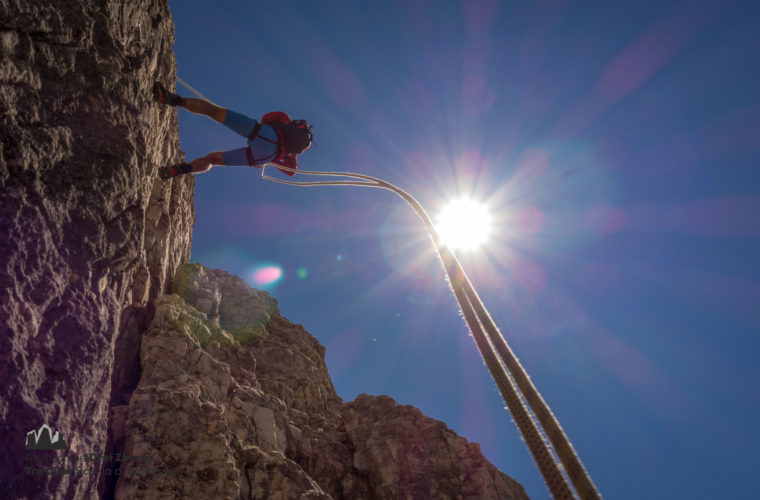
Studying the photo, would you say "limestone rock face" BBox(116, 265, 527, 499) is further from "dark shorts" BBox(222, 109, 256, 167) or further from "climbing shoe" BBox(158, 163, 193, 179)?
"dark shorts" BBox(222, 109, 256, 167)

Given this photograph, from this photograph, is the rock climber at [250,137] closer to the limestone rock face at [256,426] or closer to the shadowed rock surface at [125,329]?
the shadowed rock surface at [125,329]

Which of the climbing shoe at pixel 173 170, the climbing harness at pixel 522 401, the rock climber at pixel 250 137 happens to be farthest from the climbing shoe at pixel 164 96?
the climbing harness at pixel 522 401

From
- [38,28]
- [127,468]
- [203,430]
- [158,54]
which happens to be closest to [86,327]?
[38,28]

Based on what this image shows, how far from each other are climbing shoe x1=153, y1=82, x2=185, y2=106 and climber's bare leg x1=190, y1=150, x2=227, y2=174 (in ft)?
3.17

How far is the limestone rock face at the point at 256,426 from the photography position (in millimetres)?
6902

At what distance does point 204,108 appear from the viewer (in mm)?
6109

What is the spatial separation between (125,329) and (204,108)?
17.4 feet

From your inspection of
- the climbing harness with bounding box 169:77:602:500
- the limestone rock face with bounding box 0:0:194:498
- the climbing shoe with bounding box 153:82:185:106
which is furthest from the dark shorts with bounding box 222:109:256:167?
the climbing harness with bounding box 169:77:602:500

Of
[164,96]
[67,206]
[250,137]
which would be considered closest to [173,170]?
[164,96]

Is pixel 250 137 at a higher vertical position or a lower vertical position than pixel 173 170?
higher

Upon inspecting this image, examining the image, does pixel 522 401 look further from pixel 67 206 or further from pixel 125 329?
pixel 125 329

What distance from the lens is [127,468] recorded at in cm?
628

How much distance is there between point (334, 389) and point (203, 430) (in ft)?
30.8

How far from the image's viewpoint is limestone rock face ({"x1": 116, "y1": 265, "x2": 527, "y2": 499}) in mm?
6902
